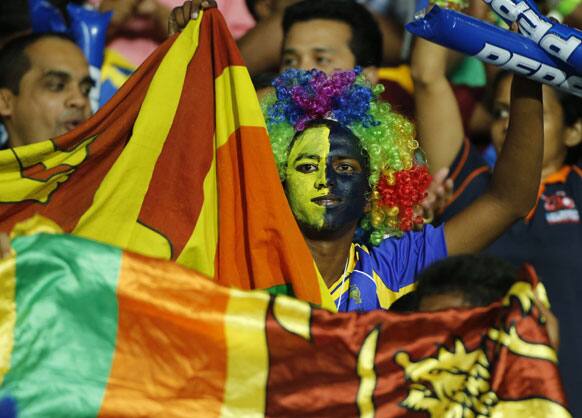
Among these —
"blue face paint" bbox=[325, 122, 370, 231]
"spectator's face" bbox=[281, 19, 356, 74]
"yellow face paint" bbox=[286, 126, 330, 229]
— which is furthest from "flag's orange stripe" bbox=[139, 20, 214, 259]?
"spectator's face" bbox=[281, 19, 356, 74]

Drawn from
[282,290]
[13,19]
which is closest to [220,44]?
[282,290]

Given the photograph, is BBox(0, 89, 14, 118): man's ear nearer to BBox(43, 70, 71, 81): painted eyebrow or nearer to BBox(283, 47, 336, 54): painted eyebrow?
BBox(43, 70, 71, 81): painted eyebrow

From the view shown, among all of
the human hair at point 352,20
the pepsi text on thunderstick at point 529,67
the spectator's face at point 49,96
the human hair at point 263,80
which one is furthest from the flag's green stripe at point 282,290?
the spectator's face at point 49,96

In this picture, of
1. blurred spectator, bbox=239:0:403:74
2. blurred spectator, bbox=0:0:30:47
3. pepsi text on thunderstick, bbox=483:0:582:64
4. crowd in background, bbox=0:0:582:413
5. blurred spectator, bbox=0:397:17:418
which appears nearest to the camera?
blurred spectator, bbox=0:397:17:418

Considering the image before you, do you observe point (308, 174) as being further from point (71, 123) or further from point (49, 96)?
point (49, 96)

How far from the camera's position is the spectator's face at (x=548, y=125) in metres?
4.89

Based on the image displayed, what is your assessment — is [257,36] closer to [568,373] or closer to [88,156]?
[88,156]

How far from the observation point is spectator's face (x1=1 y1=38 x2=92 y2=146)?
4898 millimetres

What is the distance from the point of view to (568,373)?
4.28 metres

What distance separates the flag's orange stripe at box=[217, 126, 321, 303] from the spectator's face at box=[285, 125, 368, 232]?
14cm

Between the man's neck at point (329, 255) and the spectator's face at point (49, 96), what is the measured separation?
1.43 m

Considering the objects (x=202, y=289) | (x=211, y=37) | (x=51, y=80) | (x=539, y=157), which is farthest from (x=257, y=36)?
(x=202, y=289)

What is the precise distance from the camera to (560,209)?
467cm

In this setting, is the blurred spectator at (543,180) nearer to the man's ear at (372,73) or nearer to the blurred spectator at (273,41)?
the man's ear at (372,73)
